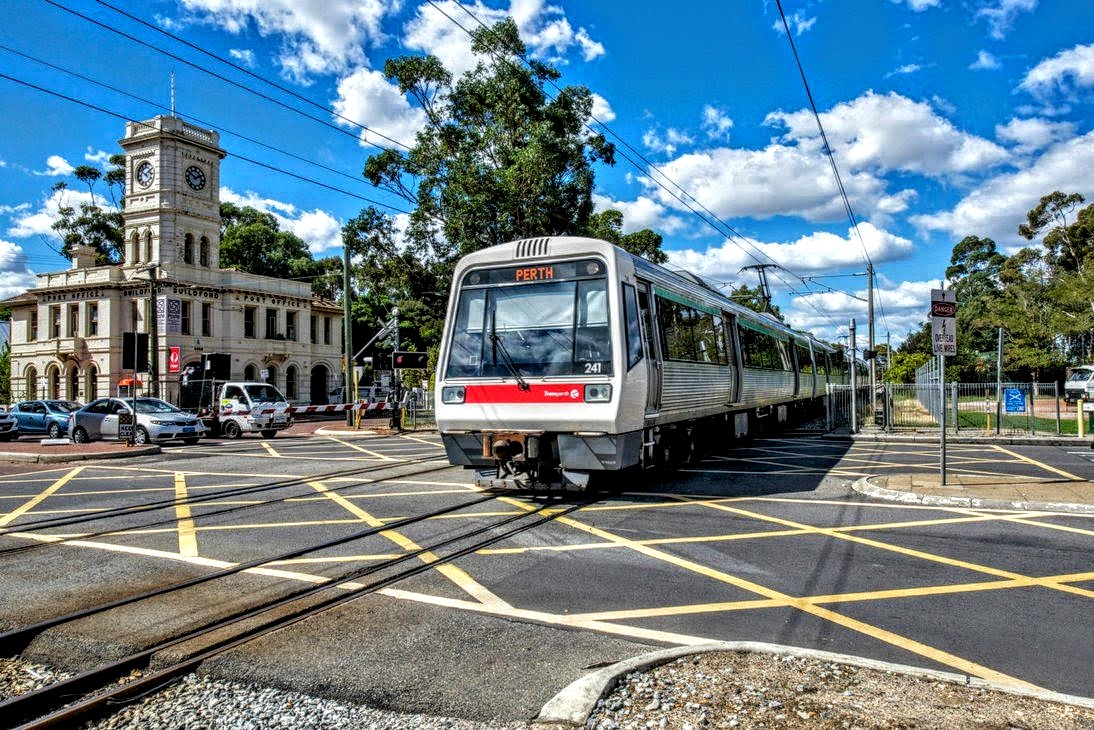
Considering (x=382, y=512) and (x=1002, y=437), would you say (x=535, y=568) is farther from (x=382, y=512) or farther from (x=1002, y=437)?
(x=1002, y=437)

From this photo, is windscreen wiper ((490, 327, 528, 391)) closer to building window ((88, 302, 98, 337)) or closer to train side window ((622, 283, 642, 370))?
train side window ((622, 283, 642, 370))

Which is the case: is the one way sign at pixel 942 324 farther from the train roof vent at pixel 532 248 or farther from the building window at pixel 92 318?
the building window at pixel 92 318

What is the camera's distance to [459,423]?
9273 millimetres

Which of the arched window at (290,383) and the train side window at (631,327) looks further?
the arched window at (290,383)

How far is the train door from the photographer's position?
941cm

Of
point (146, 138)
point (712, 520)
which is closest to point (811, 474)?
point (712, 520)

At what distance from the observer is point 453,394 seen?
9344 millimetres

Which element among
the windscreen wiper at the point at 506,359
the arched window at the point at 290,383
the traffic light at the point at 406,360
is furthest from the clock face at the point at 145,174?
the windscreen wiper at the point at 506,359

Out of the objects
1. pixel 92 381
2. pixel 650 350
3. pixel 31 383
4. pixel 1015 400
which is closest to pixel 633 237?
pixel 1015 400

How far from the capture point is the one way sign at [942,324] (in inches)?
419

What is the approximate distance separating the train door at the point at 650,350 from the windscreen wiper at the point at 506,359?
1.60 meters

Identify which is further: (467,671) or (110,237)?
(110,237)

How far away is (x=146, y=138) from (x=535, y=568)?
1827 inches

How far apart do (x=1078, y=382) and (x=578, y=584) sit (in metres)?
38.4
